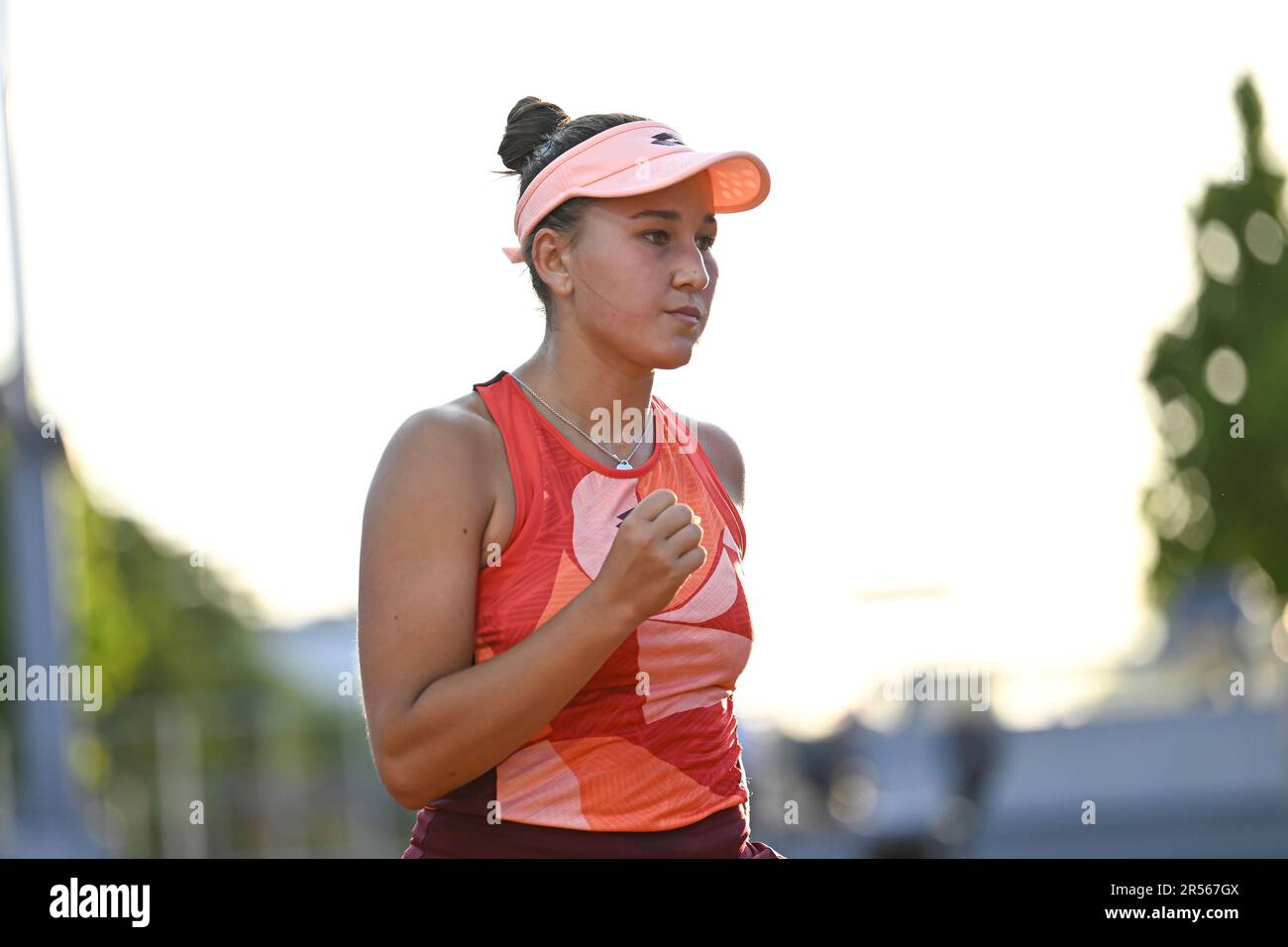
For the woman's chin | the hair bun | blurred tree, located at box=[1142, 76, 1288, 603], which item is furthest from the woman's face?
blurred tree, located at box=[1142, 76, 1288, 603]

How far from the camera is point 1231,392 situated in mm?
26297

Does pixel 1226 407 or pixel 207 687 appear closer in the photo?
pixel 1226 407

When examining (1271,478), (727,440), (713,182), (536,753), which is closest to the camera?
(536,753)

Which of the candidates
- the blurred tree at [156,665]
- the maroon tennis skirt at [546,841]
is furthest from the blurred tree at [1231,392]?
the maroon tennis skirt at [546,841]

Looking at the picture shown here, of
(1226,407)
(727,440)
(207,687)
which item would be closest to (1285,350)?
(1226,407)

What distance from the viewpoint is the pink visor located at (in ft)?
10.8

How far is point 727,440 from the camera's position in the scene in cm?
391

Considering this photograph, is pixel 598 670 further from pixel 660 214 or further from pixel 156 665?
pixel 156 665

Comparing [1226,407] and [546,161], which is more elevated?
[1226,407]

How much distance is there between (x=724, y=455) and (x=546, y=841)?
1081mm

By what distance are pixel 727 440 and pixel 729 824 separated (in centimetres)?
96

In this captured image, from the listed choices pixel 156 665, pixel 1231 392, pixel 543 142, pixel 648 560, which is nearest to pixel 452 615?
pixel 648 560

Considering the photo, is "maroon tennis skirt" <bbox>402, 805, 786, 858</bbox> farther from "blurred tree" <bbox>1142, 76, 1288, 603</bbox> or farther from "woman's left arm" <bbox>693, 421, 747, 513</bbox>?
"blurred tree" <bbox>1142, 76, 1288, 603</bbox>
